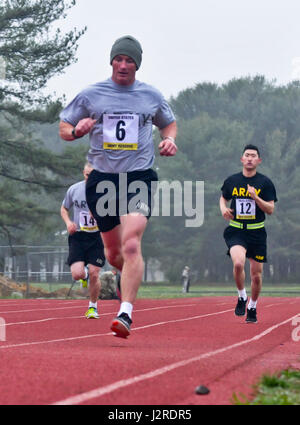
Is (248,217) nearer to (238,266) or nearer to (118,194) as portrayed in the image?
(238,266)

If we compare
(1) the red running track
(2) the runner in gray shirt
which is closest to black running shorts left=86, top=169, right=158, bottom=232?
(2) the runner in gray shirt

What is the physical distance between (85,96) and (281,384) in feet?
11.7

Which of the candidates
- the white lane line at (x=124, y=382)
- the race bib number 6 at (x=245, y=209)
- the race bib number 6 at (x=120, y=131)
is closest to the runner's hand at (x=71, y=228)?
the race bib number 6 at (x=245, y=209)

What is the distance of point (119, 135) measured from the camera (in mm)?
7344

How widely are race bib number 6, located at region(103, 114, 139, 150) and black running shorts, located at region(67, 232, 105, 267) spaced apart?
4.72 m

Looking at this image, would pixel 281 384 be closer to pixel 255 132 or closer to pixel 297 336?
pixel 297 336

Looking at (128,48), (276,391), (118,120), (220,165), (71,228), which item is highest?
(220,165)

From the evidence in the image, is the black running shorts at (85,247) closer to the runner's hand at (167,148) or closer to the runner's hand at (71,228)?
the runner's hand at (71,228)

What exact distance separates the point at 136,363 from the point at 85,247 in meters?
6.71

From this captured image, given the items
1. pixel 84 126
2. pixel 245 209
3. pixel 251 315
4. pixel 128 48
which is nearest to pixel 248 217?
pixel 245 209

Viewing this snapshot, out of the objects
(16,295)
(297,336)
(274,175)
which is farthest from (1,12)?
(274,175)

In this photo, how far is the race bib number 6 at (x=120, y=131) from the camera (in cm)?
734

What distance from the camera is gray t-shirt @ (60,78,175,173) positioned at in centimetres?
736
